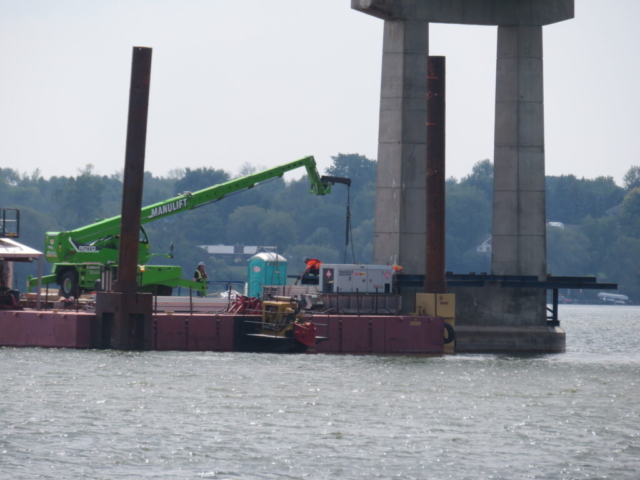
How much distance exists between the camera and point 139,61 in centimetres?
4816

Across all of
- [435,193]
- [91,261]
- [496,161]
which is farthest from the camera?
[91,261]

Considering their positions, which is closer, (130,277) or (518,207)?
(130,277)

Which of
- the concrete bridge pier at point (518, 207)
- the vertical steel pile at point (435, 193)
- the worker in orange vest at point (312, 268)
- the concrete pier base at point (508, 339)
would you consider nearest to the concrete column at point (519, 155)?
the concrete bridge pier at point (518, 207)

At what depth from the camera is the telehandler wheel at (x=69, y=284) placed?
58656 mm

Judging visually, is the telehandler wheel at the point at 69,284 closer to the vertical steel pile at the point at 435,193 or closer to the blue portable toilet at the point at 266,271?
the blue portable toilet at the point at 266,271

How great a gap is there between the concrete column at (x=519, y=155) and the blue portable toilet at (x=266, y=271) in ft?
33.7

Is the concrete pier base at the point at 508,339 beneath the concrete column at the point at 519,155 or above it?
beneath

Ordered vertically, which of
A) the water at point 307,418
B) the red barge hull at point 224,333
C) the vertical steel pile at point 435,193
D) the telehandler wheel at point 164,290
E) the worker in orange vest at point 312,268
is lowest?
the water at point 307,418

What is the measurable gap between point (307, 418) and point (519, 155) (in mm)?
27389

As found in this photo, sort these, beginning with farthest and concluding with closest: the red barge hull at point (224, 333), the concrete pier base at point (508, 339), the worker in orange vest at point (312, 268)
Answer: the worker in orange vest at point (312, 268)
the concrete pier base at point (508, 339)
the red barge hull at point (224, 333)

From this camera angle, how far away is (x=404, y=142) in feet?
188

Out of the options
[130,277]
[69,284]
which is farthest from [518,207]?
[130,277]

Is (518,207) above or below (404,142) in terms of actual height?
below

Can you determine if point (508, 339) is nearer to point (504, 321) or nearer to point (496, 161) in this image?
point (504, 321)
